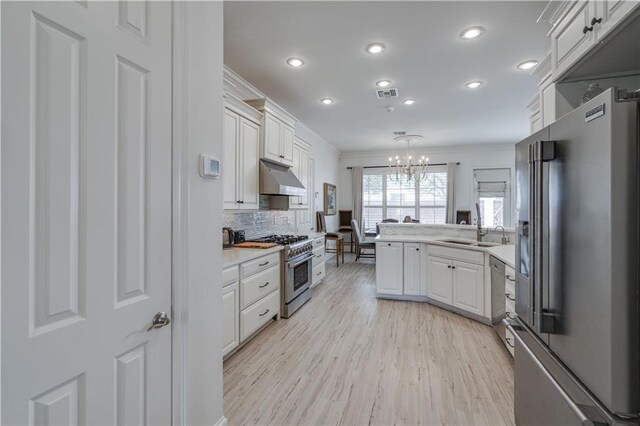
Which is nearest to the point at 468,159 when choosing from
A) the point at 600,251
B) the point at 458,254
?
the point at 458,254

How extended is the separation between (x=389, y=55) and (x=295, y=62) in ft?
3.13

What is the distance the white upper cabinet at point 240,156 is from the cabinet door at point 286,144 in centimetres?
53

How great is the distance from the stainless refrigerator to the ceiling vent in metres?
2.66

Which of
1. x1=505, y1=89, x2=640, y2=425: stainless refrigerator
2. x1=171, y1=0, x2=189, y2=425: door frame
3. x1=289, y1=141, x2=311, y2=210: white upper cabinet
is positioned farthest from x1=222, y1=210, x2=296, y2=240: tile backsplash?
x1=505, y1=89, x2=640, y2=425: stainless refrigerator

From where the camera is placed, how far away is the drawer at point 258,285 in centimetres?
275

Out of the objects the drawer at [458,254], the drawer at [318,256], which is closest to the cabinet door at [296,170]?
the drawer at [318,256]

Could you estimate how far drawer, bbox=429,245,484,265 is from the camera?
3.37 meters

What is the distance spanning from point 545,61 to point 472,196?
6.02 m

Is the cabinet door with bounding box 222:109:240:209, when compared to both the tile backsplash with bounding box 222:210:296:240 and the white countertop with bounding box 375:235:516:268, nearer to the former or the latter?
the tile backsplash with bounding box 222:210:296:240

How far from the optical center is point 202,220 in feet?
4.92

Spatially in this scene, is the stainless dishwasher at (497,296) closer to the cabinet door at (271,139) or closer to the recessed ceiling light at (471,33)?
the recessed ceiling light at (471,33)

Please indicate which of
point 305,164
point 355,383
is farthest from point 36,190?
point 305,164

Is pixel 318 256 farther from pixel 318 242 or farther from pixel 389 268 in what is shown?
pixel 389 268

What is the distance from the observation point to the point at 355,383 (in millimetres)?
2254
